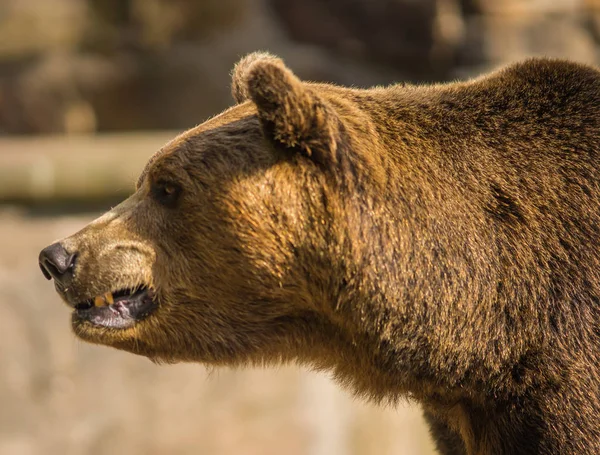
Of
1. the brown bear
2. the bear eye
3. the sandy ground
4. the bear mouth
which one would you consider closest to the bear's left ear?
the brown bear

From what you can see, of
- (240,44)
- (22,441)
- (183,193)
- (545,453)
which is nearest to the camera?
(545,453)

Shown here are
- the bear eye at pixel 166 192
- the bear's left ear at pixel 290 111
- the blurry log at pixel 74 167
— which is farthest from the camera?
the blurry log at pixel 74 167

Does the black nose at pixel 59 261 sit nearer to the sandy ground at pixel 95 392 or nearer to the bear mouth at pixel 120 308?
the bear mouth at pixel 120 308

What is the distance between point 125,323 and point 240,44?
3.10 metres

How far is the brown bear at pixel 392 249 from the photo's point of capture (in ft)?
9.09

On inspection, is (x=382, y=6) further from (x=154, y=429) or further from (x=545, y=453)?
(x=545, y=453)

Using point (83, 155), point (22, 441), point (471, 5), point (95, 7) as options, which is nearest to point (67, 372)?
point (22, 441)

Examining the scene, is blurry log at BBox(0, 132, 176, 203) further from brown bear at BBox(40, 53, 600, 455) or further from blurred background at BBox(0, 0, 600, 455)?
brown bear at BBox(40, 53, 600, 455)

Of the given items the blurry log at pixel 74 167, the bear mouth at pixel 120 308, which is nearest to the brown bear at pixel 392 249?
the bear mouth at pixel 120 308

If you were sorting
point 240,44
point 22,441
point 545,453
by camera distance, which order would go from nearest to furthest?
point 545,453
point 22,441
point 240,44

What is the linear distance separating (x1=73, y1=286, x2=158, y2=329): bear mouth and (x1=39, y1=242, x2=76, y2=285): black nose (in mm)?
108

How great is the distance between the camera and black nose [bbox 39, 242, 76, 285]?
299 centimetres

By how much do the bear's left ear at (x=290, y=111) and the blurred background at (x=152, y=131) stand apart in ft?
9.15

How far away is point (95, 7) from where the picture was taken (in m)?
5.75
